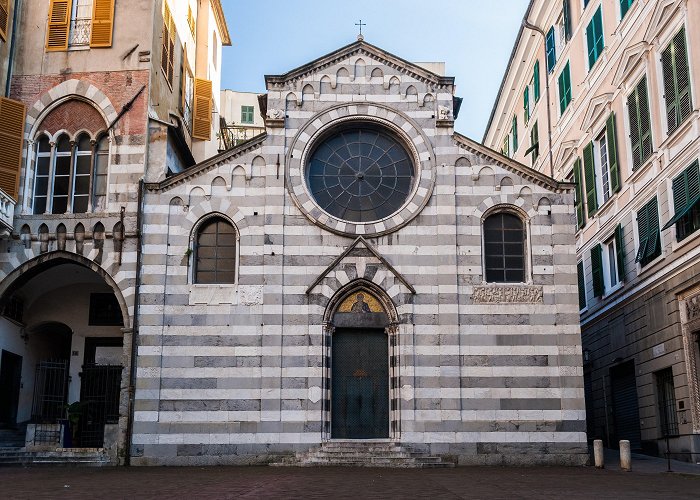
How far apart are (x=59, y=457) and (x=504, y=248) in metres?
13.3

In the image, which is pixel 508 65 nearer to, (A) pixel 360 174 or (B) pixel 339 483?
(A) pixel 360 174

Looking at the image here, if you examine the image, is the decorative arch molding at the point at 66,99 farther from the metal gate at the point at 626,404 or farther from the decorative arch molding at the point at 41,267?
the metal gate at the point at 626,404

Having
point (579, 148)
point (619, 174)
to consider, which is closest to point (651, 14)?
point (619, 174)

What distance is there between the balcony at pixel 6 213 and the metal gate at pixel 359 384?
9.62 m

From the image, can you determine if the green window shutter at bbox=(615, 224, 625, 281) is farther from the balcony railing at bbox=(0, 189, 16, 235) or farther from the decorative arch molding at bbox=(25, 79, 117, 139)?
the balcony railing at bbox=(0, 189, 16, 235)

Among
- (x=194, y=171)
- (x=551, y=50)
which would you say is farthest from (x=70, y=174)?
(x=551, y=50)

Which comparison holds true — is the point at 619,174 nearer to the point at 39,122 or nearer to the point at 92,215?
the point at 92,215

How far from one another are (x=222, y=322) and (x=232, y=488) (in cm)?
853

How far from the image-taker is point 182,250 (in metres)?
23.7

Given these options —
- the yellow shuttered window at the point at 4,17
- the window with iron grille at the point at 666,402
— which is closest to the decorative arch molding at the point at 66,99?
the yellow shuttered window at the point at 4,17

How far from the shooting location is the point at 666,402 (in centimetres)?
2436

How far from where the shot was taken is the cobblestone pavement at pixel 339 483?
1402cm

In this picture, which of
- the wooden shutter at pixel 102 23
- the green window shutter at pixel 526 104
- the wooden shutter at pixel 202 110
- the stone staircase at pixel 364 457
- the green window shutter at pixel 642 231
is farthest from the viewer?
the green window shutter at pixel 526 104

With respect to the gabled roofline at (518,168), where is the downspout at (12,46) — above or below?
above
